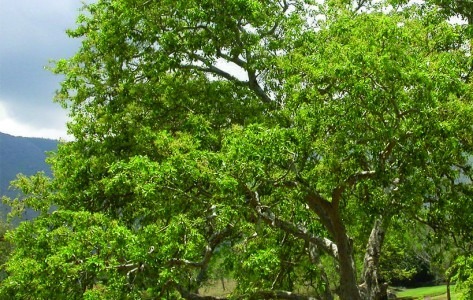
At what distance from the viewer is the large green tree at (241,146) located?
1152 cm

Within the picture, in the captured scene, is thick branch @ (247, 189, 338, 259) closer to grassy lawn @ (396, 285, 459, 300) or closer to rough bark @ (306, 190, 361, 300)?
rough bark @ (306, 190, 361, 300)

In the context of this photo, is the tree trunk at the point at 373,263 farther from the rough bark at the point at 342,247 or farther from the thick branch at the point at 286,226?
the thick branch at the point at 286,226

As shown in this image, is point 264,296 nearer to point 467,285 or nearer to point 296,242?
point 296,242

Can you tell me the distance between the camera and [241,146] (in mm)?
11367

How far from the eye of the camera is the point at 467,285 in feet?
49.0

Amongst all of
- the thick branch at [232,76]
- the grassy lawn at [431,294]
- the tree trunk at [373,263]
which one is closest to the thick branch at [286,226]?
the tree trunk at [373,263]

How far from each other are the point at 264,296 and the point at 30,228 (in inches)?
270

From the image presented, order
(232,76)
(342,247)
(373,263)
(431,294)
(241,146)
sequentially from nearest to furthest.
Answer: (241,146), (342,247), (373,263), (232,76), (431,294)

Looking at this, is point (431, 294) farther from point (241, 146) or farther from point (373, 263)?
point (241, 146)

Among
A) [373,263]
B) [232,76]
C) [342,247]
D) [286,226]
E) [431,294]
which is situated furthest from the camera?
[431,294]

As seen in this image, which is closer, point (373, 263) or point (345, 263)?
point (345, 263)

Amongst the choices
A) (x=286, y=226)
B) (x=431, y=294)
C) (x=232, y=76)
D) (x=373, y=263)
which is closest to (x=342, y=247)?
(x=286, y=226)

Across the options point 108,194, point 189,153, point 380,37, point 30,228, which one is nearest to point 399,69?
point 380,37

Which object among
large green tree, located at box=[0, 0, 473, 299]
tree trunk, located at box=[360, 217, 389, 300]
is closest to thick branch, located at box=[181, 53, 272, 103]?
large green tree, located at box=[0, 0, 473, 299]
